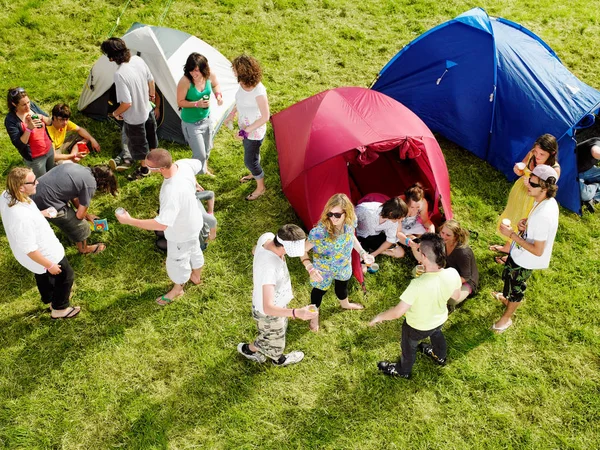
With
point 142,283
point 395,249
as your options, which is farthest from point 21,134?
point 395,249

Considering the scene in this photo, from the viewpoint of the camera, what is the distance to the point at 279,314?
4.27 meters

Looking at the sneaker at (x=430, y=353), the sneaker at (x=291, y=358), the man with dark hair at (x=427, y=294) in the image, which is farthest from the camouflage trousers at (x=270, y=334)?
the sneaker at (x=430, y=353)

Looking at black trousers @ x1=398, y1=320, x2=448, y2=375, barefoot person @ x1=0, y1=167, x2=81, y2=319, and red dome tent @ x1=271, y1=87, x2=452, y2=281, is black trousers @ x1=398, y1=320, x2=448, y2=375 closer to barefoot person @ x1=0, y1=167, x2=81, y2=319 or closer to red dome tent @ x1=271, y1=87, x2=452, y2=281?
red dome tent @ x1=271, y1=87, x2=452, y2=281

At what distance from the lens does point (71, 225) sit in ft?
18.7

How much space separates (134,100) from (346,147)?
2.71m

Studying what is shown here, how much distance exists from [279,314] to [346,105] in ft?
10.1

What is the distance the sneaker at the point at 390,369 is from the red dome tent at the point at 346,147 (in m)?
0.99

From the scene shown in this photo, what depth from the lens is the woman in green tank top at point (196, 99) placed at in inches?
239

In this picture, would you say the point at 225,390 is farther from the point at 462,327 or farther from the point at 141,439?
the point at 462,327

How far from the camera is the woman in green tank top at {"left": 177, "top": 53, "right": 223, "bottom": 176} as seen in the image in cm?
607

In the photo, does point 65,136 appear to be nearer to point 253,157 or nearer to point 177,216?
point 253,157

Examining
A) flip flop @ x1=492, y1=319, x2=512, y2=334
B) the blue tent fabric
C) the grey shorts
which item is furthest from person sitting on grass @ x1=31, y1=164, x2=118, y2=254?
the blue tent fabric

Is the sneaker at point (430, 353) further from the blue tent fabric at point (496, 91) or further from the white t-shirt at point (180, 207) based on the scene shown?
the blue tent fabric at point (496, 91)

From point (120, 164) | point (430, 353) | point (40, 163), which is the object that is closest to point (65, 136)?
point (120, 164)
